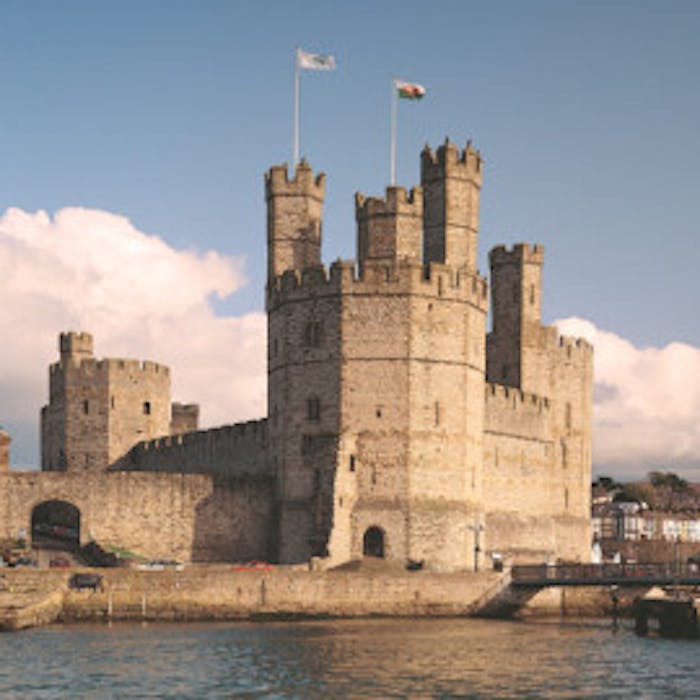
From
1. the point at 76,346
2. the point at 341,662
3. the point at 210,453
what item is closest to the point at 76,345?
the point at 76,346

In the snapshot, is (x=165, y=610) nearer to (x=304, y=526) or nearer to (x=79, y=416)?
(x=304, y=526)

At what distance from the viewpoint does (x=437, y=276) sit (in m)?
64.6

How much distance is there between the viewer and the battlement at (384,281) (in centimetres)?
6372

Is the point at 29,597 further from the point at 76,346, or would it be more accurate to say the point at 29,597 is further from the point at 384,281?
the point at 76,346

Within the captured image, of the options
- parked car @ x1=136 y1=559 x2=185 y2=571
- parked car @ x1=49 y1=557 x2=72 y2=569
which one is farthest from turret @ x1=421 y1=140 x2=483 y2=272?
parked car @ x1=49 y1=557 x2=72 y2=569

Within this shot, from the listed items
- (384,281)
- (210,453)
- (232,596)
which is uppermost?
(384,281)

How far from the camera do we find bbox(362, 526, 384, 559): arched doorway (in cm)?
6259

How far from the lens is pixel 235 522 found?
215 ft

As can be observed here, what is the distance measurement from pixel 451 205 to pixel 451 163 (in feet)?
6.85

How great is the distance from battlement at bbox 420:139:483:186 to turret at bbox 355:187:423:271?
3.65 metres

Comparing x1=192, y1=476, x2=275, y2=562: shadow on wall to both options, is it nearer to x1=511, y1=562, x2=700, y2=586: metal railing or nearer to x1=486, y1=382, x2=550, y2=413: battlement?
x1=511, y1=562, x2=700, y2=586: metal railing

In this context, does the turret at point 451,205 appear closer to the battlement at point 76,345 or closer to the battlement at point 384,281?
the battlement at point 384,281

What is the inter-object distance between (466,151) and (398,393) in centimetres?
1378

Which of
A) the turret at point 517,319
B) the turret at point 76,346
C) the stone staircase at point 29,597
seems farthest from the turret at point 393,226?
the turret at point 76,346
